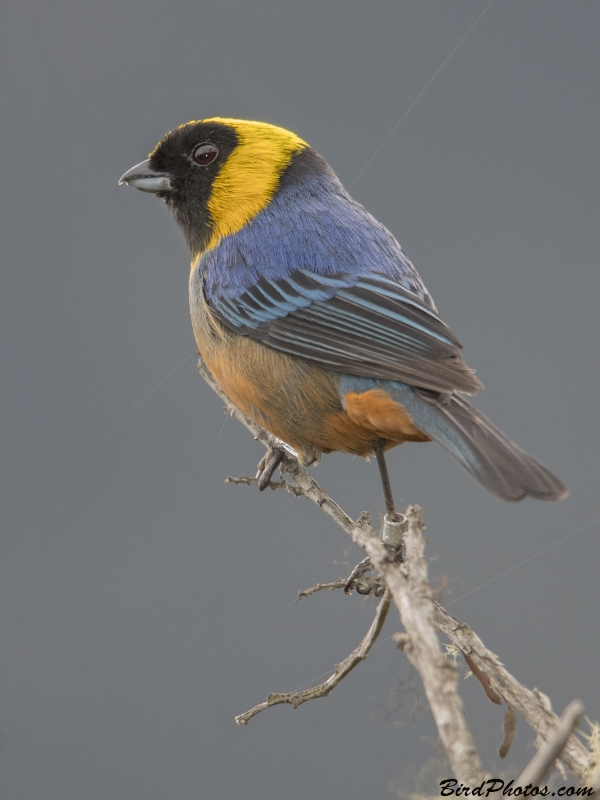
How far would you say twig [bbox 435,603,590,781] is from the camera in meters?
1.07

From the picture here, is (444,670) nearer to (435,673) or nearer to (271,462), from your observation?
(435,673)

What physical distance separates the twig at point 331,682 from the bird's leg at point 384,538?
589 millimetres

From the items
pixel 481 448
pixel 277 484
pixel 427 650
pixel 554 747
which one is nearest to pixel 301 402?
pixel 277 484

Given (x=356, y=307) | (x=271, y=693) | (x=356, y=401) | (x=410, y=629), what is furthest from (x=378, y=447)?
(x=410, y=629)

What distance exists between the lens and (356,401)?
2338mm

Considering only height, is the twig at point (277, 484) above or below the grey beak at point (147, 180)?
below

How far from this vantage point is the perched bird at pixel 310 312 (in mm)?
2170

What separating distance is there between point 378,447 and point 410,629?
155cm

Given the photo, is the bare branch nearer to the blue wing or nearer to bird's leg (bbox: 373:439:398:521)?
the blue wing

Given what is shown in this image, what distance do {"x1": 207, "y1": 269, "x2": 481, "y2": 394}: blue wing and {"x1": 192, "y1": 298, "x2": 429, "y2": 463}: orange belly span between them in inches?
1.8

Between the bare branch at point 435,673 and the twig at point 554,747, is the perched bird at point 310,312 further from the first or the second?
the twig at point 554,747

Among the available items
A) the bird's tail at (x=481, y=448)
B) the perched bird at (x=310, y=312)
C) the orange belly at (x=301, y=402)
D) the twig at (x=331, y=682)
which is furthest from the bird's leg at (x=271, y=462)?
the twig at (x=331, y=682)

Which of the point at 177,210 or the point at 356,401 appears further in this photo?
the point at 177,210

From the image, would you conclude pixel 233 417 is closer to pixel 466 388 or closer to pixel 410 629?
pixel 466 388
